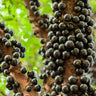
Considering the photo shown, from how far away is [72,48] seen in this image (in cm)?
161

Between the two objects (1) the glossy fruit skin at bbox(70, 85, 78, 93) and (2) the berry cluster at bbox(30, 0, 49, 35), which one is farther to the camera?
(2) the berry cluster at bbox(30, 0, 49, 35)

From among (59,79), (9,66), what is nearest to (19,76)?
(9,66)

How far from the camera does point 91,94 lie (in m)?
1.58

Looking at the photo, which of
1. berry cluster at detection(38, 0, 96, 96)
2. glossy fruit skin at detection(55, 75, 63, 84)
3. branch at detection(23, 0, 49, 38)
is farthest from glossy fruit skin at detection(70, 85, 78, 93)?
branch at detection(23, 0, 49, 38)

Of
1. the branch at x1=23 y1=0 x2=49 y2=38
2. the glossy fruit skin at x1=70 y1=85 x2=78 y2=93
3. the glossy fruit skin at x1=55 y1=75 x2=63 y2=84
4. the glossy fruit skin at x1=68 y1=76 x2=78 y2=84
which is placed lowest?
the glossy fruit skin at x1=70 y1=85 x2=78 y2=93

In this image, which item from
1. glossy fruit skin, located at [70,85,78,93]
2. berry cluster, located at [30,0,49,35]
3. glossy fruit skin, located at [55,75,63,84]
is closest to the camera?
glossy fruit skin, located at [70,85,78,93]

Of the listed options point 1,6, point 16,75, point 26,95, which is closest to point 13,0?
point 1,6

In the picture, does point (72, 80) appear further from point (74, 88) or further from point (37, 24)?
point (37, 24)

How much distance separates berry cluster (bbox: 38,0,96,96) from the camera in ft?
5.02

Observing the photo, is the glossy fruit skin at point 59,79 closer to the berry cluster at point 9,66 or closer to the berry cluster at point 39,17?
the berry cluster at point 9,66

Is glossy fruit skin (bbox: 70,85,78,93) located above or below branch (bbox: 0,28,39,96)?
below

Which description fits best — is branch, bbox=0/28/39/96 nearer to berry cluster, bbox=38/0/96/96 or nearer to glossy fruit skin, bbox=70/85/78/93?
berry cluster, bbox=38/0/96/96

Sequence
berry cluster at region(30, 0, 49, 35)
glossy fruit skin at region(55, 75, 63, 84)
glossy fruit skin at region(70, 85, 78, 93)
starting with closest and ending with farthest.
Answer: glossy fruit skin at region(70, 85, 78, 93)
glossy fruit skin at region(55, 75, 63, 84)
berry cluster at region(30, 0, 49, 35)


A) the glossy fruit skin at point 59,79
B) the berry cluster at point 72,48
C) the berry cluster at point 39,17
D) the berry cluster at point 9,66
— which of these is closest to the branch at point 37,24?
the berry cluster at point 39,17
